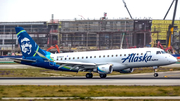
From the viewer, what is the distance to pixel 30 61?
50.5m

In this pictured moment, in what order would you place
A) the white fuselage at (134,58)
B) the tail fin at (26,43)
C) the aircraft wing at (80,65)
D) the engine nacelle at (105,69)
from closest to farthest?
1. the engine nacelle at (105,69)
2. the white fuselage at (134,58)
3. the aircraft wing at (80,65)
4. the tail fin at (26,43)

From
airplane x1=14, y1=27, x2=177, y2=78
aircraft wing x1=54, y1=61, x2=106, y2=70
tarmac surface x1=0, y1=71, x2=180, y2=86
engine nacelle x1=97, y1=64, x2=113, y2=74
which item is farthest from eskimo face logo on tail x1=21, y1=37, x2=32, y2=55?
engine nacelle x1=97, y1=64, x2=113, y2=74

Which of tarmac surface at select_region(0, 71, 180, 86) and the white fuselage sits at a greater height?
the white fuselage

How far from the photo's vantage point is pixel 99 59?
4847 centimetres

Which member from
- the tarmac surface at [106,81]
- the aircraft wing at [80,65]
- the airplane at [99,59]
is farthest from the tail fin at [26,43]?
the tarmac surface at [106,81]

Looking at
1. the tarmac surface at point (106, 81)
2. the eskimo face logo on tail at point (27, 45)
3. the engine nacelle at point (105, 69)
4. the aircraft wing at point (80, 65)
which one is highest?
the eskimo face logo on tail at point (27, 45)

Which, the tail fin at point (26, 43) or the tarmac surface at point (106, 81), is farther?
the tail fin at point (26, 43)

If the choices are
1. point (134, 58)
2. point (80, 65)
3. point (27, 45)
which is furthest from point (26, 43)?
point (134, 58)

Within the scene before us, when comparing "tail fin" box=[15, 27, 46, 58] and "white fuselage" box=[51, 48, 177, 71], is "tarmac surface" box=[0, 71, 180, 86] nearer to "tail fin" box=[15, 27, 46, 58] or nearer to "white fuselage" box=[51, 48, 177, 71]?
"white fuselage" box=[51, 48, 177, 71]

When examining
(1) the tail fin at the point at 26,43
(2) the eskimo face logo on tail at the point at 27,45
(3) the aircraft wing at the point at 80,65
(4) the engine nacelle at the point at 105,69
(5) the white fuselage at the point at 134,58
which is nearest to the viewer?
Result: (4) the engine nacelle at the point at 105,69

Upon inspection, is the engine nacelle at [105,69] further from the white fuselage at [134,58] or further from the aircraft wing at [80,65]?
the aircraft wing at [80,65]

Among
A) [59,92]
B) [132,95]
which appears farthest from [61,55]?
[132,95]

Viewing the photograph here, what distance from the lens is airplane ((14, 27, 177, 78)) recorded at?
46406mm

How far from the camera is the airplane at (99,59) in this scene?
46.4m
